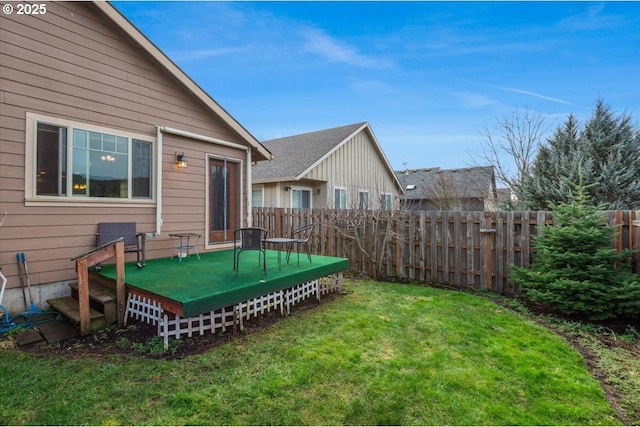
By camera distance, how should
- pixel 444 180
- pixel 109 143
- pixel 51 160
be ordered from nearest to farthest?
pixel 51 160 → pixel 109 143 → pixel 444 180

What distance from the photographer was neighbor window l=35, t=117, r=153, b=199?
447cm

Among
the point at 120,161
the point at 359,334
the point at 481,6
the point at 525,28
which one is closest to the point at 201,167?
the point at 120,161

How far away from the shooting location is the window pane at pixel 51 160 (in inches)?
173

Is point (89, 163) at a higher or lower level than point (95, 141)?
lower

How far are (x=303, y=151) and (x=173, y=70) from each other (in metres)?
7.84

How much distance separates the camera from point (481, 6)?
665 centimetres

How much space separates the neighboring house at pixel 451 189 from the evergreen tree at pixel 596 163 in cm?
483

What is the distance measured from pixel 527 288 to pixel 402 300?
197 cm

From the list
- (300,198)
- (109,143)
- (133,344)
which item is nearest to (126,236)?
(109,143)

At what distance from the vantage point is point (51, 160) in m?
4.52

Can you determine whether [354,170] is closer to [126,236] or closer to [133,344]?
[126,236]

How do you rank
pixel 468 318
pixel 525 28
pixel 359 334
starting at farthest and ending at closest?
pixel 525 28
pixel 468 318
pixel 359 334

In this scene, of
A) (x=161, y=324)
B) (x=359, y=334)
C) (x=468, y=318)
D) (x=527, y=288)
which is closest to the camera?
(x=161, y=324)

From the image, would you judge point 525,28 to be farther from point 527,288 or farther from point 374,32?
point 527,288
